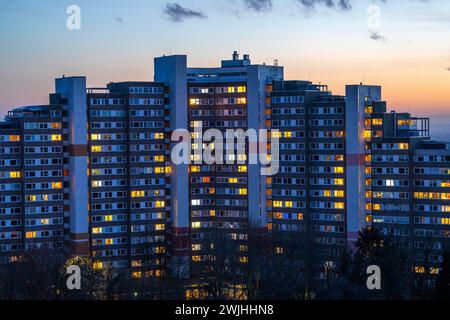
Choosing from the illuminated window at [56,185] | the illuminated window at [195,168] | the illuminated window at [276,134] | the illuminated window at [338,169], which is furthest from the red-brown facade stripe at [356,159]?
the illuminated window at [56,185]

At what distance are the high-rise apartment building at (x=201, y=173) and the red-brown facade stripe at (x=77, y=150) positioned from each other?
196 mm

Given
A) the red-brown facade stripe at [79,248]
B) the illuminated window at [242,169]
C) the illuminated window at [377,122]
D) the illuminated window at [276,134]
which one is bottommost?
the red-brown facade stripe at [79,248]

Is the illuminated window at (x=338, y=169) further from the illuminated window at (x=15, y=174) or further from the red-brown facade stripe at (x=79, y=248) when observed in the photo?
the illuminated window at (x=15, y=174)

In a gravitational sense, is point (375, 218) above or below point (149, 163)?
below

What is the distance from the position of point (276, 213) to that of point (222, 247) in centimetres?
1794

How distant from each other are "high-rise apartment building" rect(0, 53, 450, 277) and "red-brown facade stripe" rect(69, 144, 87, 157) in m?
0.20

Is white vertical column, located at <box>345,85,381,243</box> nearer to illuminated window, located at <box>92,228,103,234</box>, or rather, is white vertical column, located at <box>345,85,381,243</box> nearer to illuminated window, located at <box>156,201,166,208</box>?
illuminated window, located at <box>156,201,166,208</box>

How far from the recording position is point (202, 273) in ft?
336

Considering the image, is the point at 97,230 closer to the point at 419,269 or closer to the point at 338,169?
the point at 338,169

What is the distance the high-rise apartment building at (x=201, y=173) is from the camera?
105500 mm
